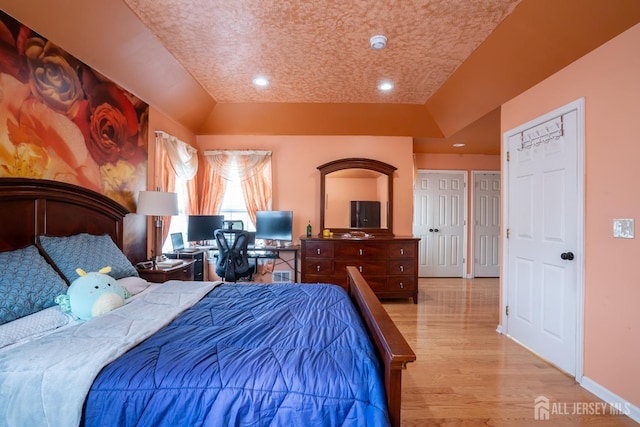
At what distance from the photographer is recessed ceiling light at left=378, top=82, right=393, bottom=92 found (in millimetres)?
3270

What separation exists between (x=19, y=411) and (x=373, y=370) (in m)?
1.28

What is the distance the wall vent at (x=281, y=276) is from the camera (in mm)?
4301

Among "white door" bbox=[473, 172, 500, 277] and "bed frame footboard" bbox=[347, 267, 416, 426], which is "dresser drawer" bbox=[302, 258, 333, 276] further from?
"white door" bbox=[473, 172, 500, 277]

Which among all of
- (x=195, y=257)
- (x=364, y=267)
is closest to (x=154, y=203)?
(x=195, y=257)

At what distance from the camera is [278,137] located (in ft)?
14.3

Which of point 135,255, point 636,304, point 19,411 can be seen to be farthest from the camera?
point 135,255

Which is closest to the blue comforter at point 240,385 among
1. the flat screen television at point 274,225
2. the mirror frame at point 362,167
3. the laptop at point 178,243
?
the laptop at point 178,243

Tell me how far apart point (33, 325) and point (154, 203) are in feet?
4.94

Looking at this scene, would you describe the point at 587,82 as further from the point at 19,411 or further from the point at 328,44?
the point at 19,411

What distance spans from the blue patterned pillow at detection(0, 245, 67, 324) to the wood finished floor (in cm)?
220

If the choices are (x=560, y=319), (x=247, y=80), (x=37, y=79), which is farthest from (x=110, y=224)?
(x=560, y=319)

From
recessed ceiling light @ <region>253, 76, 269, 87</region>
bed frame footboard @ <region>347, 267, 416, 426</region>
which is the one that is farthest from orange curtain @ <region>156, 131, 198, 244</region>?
bed frame footboard @ <region>347, 267, 416, 426</region>

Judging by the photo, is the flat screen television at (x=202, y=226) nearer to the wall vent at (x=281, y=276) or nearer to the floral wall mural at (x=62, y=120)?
the floral wall mural at (x=62, y=120)

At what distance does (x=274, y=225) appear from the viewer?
4.12 m
